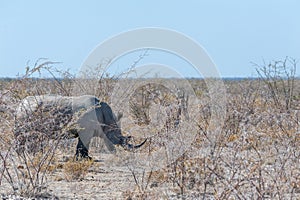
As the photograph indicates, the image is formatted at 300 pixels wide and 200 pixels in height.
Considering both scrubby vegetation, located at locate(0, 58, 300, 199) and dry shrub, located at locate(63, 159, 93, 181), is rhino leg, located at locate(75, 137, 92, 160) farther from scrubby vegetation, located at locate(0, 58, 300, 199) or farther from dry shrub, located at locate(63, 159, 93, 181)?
dry shrub, located at locate(63, 159, 93, 181)

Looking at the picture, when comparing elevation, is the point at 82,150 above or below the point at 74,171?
above

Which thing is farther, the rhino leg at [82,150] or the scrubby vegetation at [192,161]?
the rhino leg at [82,150]

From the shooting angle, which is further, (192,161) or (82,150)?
(82,150)

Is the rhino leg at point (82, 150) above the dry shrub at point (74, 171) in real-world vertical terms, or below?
above

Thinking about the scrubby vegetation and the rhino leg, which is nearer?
the scrubby vegetation

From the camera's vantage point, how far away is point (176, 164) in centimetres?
769

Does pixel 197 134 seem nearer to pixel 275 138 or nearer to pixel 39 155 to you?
pixel 275 138

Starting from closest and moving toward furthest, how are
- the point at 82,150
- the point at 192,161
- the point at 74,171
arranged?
the point at 192,161
the point at 74,171
the point at 82,150

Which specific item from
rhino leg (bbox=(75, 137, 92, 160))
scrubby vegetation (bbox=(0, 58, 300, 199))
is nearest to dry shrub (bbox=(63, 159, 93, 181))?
scrubby vegetation (bbox=(0, 58, 300, 199))

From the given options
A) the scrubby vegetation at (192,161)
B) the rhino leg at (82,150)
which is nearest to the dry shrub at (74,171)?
the scrubby vegetation at (192,161)

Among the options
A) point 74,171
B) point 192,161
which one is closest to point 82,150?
point 74,171

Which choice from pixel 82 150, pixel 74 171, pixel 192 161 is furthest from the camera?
pixel 82 150

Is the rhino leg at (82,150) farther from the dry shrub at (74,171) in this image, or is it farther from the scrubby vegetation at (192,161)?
the dry shrub at (74,171)

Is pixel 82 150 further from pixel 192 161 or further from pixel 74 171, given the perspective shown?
pixel 192 161
